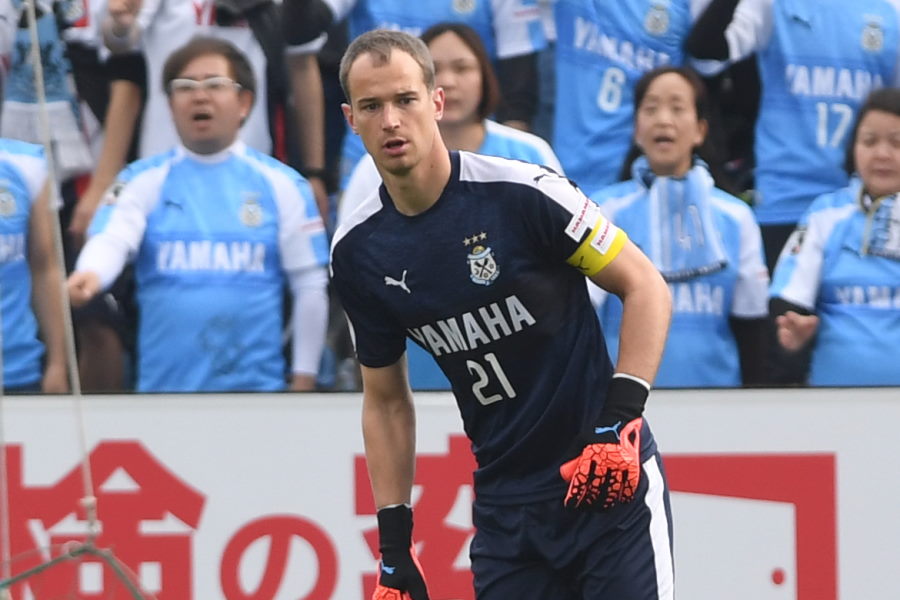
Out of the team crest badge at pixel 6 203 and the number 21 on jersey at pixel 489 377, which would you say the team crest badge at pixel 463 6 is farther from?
the number 21 on jersey at pixel 489 377

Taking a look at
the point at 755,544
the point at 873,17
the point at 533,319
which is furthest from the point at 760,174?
the point at 533,319

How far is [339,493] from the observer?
4.60 meters

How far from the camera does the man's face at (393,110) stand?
299 cm

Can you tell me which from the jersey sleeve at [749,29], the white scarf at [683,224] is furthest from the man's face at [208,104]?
the jersey sleeve at [749,29]

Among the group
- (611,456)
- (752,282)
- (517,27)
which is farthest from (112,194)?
(611,456)

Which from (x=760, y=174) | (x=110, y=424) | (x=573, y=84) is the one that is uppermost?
(x=573, y=84)

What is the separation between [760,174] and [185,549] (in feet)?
6.74

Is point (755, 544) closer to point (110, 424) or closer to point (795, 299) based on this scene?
point (795, 299)

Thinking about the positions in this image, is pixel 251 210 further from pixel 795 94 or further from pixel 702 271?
pixel 795 94

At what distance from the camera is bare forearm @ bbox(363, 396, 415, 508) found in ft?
11.1

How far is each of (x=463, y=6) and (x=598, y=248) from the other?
5.61 ft

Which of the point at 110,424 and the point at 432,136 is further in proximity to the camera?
the point at 110,424

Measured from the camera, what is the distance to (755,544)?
4.66m

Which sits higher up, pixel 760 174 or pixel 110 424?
pixel 760 174
